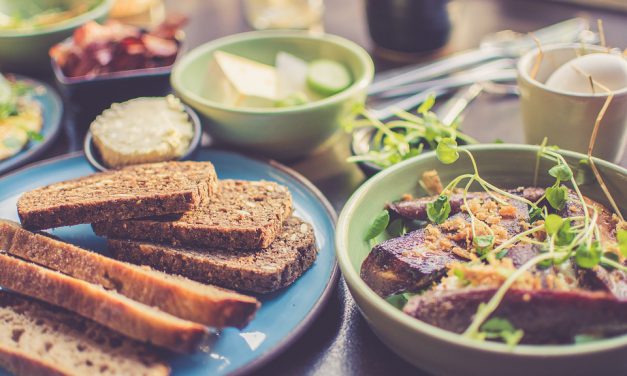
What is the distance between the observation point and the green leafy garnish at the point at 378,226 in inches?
59.1

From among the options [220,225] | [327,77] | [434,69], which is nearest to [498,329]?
[220,225]

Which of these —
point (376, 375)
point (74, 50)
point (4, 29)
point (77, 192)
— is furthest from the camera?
point (4, 29)

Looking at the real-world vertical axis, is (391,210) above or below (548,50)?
below

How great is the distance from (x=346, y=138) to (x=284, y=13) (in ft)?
4.26

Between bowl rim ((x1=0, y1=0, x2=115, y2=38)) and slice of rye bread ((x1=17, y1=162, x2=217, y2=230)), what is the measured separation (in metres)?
1.17

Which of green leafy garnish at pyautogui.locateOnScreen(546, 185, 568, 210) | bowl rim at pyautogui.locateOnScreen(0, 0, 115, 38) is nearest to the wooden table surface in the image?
bowl rim at pyautogui.locateOnScreen(0, 0, 115, 38)

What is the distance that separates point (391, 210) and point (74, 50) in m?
1.56

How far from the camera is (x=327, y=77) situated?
2.26m

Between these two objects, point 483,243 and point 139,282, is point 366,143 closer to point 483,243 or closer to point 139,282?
point 483,243

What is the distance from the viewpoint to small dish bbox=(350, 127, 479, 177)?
187 cm

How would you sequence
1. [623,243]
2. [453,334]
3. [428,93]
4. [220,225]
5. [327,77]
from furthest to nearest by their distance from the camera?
1. [428,93]
2. [327,77]
3. [220,225]
4. [623,243]
5. [453,334]

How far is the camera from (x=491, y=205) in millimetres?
1470

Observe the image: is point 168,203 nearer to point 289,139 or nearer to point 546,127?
point 289,139

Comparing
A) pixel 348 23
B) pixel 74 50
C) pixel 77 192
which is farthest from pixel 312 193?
pixel 348 23
